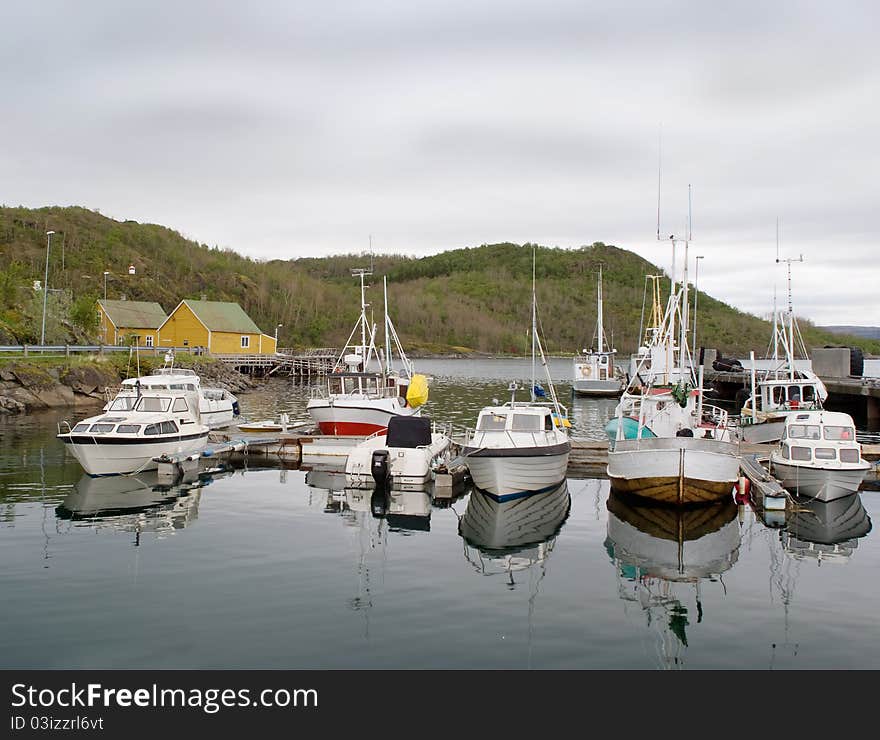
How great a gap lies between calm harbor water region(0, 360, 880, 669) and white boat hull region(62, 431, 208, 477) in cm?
119

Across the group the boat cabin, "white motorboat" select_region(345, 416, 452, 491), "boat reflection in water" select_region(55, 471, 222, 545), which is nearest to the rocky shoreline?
"boat reflection in water" select_region(55, 471, 222, 545)

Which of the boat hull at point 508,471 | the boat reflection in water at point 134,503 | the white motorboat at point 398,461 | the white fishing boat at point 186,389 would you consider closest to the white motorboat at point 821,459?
→ the boat hull at point 508,471

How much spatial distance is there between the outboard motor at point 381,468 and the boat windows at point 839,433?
14.5 m

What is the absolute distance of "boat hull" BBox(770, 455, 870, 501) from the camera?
2398 cm

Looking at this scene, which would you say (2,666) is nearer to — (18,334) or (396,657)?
(396,657)

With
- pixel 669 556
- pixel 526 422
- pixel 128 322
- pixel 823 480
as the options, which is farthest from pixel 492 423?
pixel 128 322

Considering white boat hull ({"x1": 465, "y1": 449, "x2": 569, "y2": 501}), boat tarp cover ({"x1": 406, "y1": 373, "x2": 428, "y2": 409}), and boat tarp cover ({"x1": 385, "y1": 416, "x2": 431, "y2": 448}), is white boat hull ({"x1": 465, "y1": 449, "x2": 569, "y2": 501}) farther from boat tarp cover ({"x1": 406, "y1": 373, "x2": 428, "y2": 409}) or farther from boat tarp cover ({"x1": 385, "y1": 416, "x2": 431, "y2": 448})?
boat tarp cover ({"x1": 406, "y1": 373, "x2": 428, "y2": 409})

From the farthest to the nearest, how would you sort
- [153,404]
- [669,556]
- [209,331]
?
[209,331], [153,404], [669,556]

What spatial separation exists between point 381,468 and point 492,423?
425 centimetres

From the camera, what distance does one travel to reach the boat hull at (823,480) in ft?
78.7

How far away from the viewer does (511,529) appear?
2128cm

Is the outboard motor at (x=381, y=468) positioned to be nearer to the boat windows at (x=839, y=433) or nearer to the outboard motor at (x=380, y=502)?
the outboard motor at (x=380, y=502)

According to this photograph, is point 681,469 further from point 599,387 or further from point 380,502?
point 599,387
